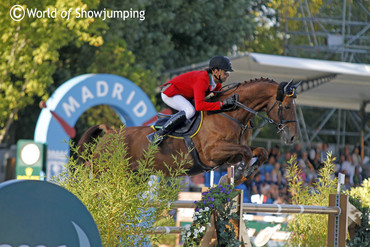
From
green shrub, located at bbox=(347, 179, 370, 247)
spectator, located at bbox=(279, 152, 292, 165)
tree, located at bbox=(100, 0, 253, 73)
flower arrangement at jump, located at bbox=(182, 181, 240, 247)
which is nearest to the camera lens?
flower arrangement at jump, located at bbox=(182, 181, 240, 247)

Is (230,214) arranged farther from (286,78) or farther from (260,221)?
(286,78)

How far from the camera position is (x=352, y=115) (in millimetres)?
18109

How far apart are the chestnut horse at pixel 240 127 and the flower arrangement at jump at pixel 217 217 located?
→ 1283 mm

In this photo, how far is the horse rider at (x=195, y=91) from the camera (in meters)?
5.98

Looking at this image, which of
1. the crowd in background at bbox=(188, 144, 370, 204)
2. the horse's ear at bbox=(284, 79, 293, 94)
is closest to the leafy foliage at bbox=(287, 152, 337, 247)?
the horse's ear at bbox=(284, 79, 293, 94)

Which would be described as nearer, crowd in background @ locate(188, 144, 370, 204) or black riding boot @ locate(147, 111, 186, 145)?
black riding boot @ locate(147, 111, 186, 145)

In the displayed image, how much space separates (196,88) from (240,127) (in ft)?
2.02

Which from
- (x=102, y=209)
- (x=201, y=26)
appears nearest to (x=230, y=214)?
(x=102, y=209)

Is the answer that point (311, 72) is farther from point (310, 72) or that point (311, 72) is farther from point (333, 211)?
point (333, 211)

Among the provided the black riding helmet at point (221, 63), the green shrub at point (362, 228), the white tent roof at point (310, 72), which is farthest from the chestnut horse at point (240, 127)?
the white tent roof at point (310, 72)

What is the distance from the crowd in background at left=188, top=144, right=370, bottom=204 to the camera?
1055 cm

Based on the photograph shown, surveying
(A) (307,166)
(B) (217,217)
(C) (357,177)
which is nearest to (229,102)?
(B) (217,217)

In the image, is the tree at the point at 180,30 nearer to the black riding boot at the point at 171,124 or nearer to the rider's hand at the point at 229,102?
the black riding boot at the point at 171,124

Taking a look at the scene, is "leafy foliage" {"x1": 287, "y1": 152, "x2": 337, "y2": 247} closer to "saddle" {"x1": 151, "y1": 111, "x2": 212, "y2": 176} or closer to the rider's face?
"saddle" {"x1": 151, "y1": 111, "x2": 212, "y2": 176}
